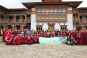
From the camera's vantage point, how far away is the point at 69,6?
37906mm

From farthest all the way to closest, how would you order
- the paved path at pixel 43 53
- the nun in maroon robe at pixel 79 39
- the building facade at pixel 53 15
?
the building facade at pixel 53 15 → the nun in maroon robe at pixel 79 39 → the paved path at pixel 43 53

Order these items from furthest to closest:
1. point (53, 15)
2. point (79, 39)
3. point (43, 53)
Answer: point (53, 15) < point (79, 39) < point (43, 53)

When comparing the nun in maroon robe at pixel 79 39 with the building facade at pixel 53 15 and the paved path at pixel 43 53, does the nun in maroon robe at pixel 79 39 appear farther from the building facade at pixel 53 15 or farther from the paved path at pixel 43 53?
the building facade at pixel 53 15

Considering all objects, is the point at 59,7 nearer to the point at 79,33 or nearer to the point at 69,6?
the point at 69,6

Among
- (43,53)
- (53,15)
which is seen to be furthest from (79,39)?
(53,15)

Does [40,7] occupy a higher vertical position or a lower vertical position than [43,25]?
higher

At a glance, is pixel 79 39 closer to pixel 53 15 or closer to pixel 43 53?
pixel 43 53

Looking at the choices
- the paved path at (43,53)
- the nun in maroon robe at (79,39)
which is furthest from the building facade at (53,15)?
the paved path at (43,53)

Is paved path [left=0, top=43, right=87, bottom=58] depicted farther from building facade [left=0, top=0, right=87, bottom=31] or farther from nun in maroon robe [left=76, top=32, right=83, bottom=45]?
building facade [left=0, top=0, right=87, bottom=31]

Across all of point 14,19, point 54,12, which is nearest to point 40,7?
point 54,12

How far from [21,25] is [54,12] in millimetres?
9192

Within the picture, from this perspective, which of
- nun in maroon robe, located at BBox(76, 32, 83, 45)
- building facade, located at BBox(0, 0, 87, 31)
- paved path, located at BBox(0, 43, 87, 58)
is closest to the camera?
paved path, located at BBox(0, 43, 87, 58)

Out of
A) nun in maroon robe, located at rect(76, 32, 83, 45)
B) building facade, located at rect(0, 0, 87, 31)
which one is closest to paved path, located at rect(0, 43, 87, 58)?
nun in maroon robe, located at rect(76, 32, 83, 45)

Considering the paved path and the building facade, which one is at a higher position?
the building facade
